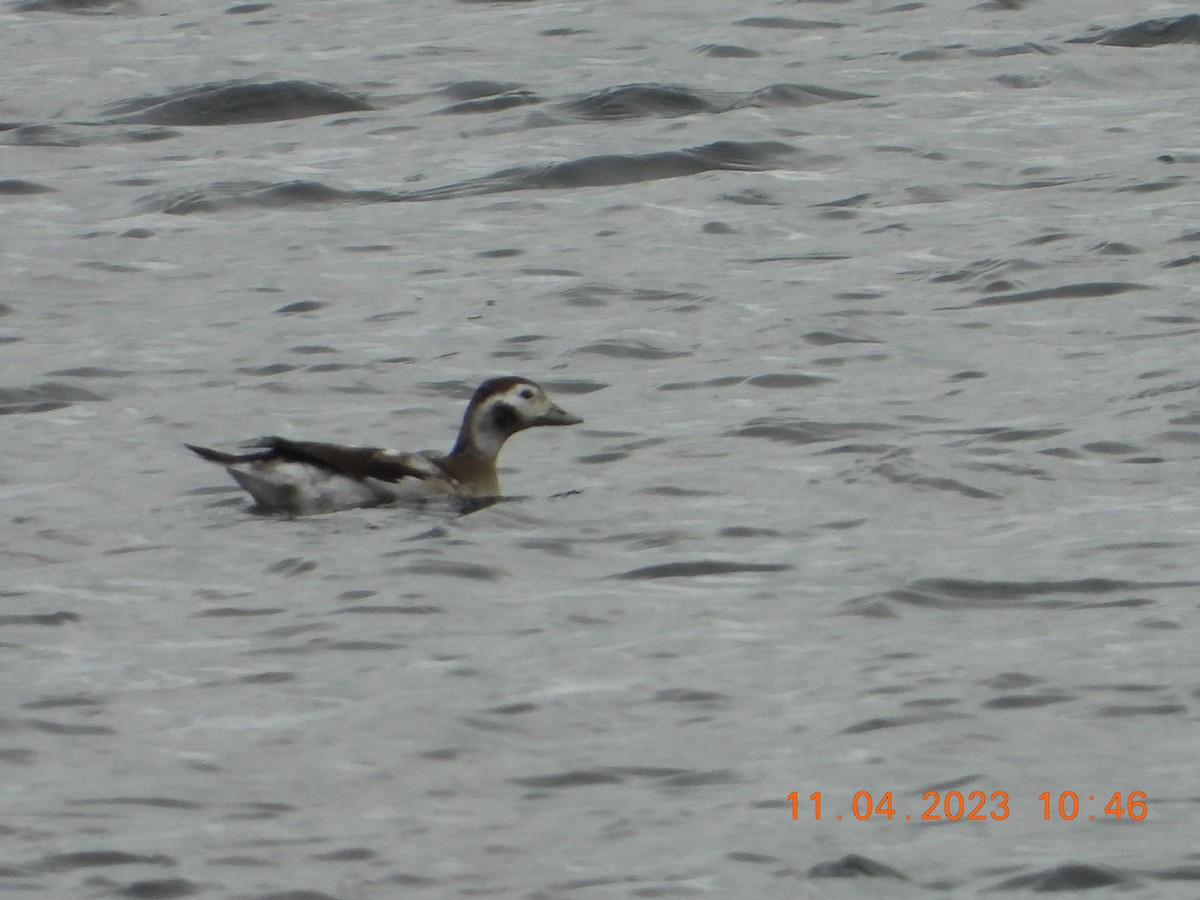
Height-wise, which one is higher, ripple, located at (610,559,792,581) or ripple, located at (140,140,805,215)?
ripple, located at (140,140,805,215)

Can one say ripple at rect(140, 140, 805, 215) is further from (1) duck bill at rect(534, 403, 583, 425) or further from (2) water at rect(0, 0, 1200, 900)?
(1) duck bill at rect(534, 403, 583, 425)

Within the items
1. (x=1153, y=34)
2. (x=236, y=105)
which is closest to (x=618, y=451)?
(x=236, y=105)

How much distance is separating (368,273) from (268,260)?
780 mm

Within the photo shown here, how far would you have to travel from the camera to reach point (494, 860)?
7.60m

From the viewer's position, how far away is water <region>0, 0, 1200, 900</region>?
7953mm

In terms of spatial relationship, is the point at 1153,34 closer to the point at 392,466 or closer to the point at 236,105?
the point at 236,105

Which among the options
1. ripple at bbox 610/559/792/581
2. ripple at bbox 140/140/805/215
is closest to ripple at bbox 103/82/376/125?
ripple at bbox 140/140/805/215

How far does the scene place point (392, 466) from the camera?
472 inches

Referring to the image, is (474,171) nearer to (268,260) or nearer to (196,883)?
(268,260)

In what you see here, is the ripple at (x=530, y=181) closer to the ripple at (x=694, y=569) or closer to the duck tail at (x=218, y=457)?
the duck tail at (x=218, y=457)
